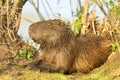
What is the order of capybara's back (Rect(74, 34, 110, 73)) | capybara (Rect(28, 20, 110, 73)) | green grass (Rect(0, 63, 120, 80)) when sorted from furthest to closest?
capybara's back (Rect(74, 34, 110, 73)) < capybara (Rect(28, 20, 110, 73)) < green grass (Rect(0, 63, 120, 80))

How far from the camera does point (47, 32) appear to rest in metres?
7.47

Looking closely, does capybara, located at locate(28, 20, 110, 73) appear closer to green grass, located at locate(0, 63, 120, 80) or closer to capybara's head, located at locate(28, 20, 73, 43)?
capybara's head, located at locate(28, 20, 73, 43)

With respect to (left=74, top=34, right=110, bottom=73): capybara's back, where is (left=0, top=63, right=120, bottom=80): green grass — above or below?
below

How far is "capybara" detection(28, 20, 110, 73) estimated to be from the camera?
7.45 metres

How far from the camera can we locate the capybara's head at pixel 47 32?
7.46m

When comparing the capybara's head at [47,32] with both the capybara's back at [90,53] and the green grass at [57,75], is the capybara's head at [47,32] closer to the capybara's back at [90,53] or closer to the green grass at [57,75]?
the capybara's back at [90,53]

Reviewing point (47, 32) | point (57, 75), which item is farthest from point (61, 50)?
point (57, 75)

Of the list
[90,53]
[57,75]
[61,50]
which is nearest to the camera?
[57,75]

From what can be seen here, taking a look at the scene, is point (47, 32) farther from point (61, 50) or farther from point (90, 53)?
point (90, 53)

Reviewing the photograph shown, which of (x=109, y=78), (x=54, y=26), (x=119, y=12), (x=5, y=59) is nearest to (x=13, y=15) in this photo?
(x=5, y=59)

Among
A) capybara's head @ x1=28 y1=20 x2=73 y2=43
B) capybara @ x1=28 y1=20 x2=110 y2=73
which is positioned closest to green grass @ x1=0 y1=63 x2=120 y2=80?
capybara @ x1=28 y1=20 x2=110 y2=73

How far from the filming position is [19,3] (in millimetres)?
9227

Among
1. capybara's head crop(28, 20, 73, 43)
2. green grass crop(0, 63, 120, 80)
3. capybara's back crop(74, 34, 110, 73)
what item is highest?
capybara's head crop(28, 20, 73, 43)

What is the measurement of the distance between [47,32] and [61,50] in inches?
14.9
